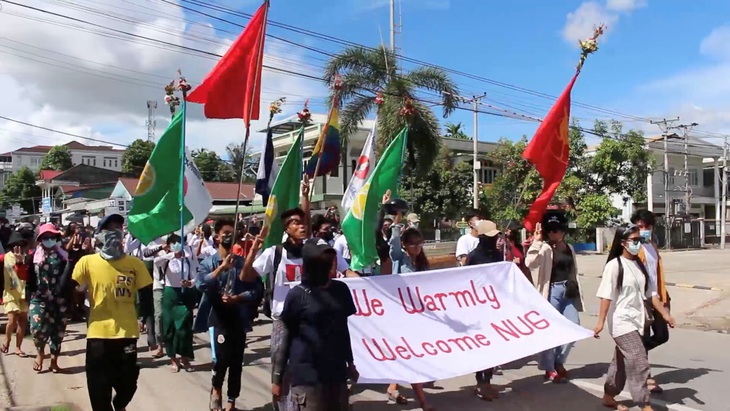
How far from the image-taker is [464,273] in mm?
6371

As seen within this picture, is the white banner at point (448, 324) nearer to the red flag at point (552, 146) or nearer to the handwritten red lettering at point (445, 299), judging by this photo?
the handwritten red lettering at point (445, 299)

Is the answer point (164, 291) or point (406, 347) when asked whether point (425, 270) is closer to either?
point (406, 347)

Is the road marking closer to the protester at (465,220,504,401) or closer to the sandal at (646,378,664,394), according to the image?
the sandal at (646,378,664,394)

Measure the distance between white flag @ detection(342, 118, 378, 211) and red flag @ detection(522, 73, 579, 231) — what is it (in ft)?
5.97

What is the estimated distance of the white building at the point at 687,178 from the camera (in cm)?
4234

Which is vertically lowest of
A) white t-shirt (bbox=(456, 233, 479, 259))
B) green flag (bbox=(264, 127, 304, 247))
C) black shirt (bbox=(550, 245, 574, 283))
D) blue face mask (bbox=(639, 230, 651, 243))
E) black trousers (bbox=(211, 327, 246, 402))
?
black trousers (bbox=(211, 327, 246, 402))

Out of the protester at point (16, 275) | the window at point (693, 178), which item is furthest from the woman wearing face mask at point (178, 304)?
the window at point (693, 178)


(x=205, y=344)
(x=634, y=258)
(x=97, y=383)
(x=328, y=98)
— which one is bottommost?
(x=205, y=344)

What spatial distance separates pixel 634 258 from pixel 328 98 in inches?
636

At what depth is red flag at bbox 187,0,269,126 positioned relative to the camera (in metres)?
6.11

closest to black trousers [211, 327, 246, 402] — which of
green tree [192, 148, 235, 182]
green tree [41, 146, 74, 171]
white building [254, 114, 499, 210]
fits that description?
white building [254, 114, 499, 210]

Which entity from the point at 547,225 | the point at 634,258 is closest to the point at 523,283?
the point at 547,225

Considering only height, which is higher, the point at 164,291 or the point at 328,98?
the point at 328,98

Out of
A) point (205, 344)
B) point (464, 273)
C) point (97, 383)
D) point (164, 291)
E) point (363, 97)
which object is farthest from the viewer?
point (363, 97)
